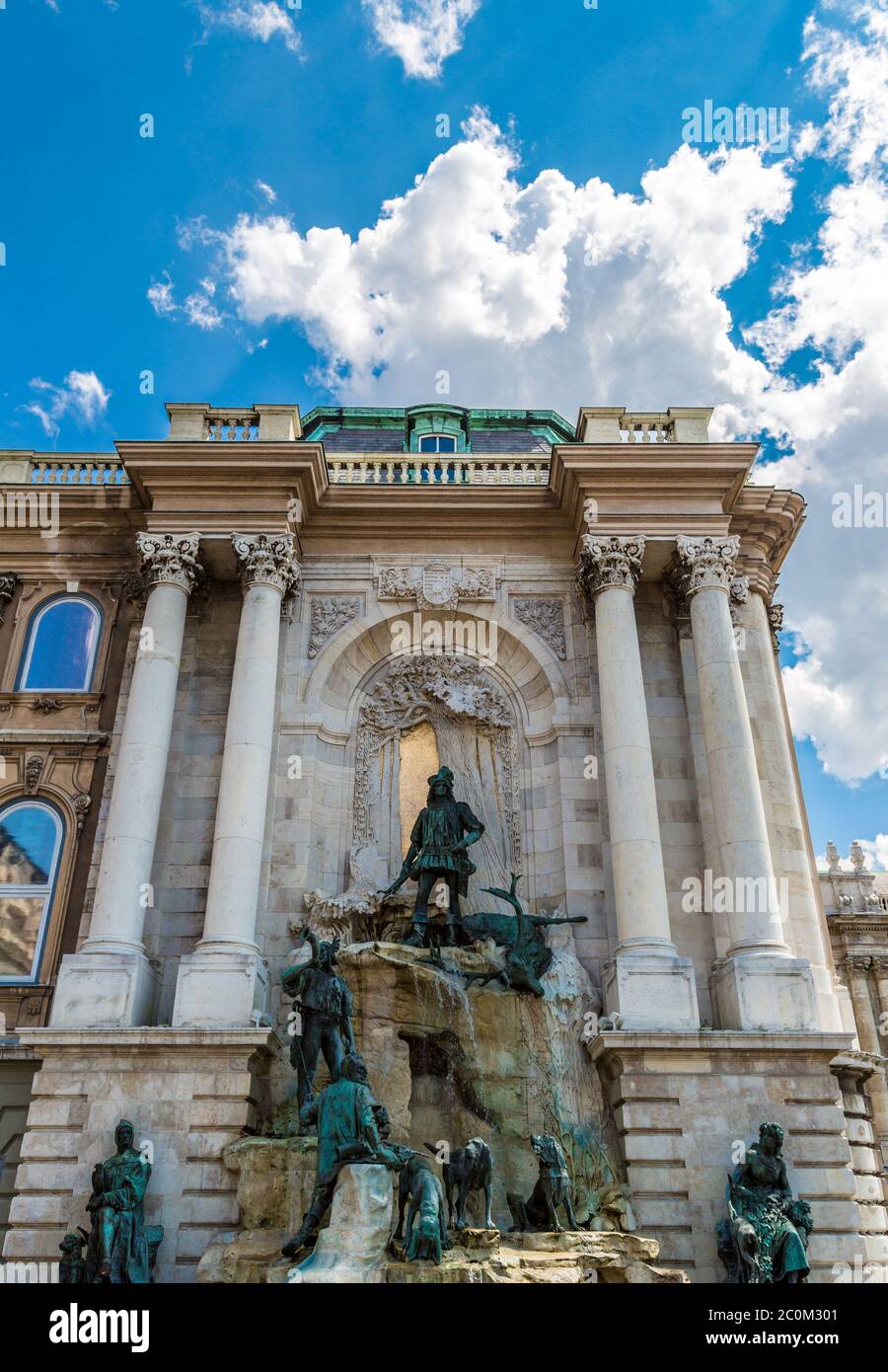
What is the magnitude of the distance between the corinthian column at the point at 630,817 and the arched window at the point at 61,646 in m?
8.94

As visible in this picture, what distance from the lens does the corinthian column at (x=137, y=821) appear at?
13.7m

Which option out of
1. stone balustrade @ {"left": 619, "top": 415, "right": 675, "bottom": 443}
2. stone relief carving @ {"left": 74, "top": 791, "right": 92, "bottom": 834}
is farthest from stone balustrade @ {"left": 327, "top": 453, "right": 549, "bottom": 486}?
stone relief carving @ {"left": 74, "top": 791, "right": 92, "bottom": 834}

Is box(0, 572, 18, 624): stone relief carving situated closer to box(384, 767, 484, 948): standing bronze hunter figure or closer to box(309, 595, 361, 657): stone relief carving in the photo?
box(309, 595, 361, 657): stone relief carving

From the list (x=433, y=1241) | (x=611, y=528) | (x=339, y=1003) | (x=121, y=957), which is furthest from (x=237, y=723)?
(x=433, y=1241)

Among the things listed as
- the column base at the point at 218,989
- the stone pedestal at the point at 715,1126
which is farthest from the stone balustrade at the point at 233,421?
the stone pedestal at the point at 715,1126

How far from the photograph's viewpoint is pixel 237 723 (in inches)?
628

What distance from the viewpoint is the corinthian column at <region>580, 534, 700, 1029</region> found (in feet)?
45.4

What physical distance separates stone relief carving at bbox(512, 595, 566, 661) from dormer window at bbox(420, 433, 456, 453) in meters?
5.34

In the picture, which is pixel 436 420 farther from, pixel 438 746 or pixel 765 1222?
pixel 765 1222

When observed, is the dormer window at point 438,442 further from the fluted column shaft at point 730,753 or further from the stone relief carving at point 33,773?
the stone relief carving at point 33,773

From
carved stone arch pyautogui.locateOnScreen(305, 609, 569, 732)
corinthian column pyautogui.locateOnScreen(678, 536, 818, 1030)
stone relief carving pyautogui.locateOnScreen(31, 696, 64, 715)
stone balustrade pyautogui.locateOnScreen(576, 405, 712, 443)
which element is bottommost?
corinthian column pyautogui.locateOnScreen(678, 536, 818, 1030)

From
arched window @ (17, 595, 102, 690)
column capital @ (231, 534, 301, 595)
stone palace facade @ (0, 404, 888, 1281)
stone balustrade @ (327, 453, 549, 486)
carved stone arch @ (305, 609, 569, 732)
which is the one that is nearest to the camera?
stone palace facade @ (0, 404, 888, 1281)
